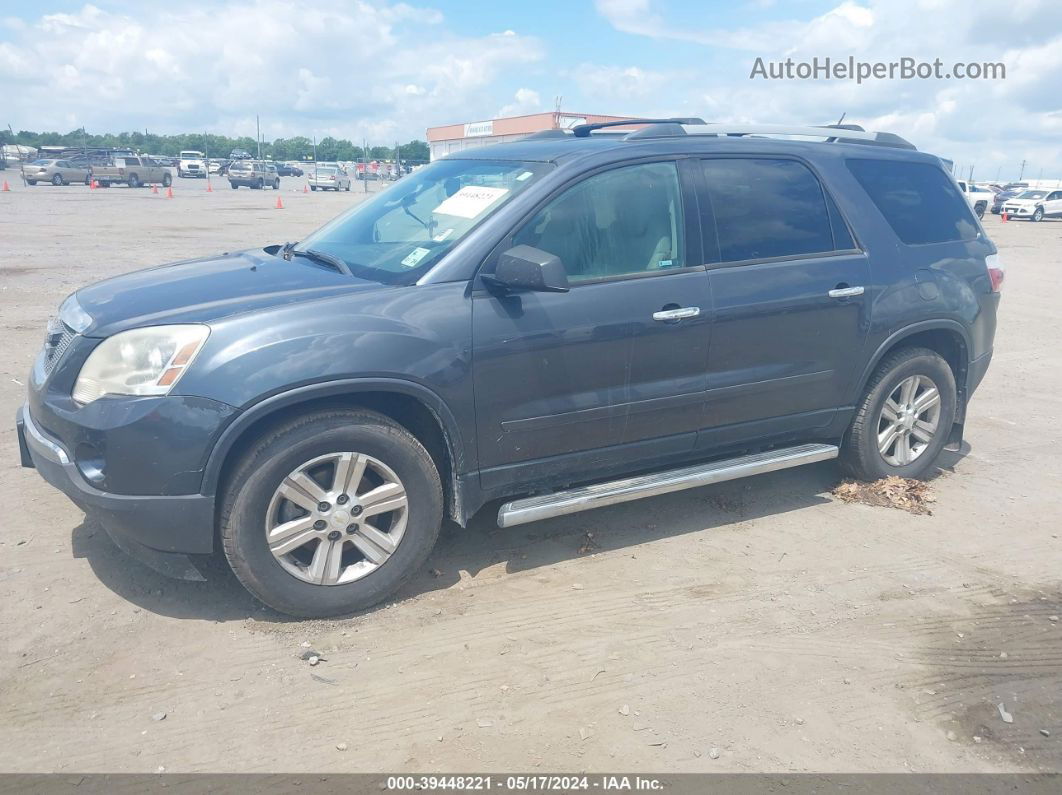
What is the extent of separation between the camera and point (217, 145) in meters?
98.7

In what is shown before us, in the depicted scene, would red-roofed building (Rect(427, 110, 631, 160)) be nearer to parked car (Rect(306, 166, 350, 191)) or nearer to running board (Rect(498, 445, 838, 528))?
parked car (Rect(306, 166, 350, 191))

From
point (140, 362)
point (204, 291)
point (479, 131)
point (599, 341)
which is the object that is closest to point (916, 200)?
point (599, 341)

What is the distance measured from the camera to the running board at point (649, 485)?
3921 mm

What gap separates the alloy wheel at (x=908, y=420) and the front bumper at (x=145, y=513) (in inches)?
149

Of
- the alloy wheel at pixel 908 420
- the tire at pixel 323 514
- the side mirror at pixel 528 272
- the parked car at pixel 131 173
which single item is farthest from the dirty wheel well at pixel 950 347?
the parked car at pixel 131 173

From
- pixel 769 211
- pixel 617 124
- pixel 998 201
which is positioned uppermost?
pixel 617 124

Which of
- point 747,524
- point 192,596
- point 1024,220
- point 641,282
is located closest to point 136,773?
point 192,596

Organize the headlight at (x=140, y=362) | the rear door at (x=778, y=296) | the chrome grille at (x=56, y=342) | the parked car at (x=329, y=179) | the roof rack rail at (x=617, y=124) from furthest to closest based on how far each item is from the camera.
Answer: the parked car at (x=329, y=179) → the roof rack rail at (x=617, y=124) → the rear door at (x=778, y=296) → the chrome grille at (x=56, y=342) → the headlight at (x=140, y=362)

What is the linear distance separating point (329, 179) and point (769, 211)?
48.6 m

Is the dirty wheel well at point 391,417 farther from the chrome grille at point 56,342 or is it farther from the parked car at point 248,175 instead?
the parked car at point 248,175

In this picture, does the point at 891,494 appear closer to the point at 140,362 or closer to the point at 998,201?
the point at 140,362

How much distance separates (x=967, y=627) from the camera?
12.4 ft
